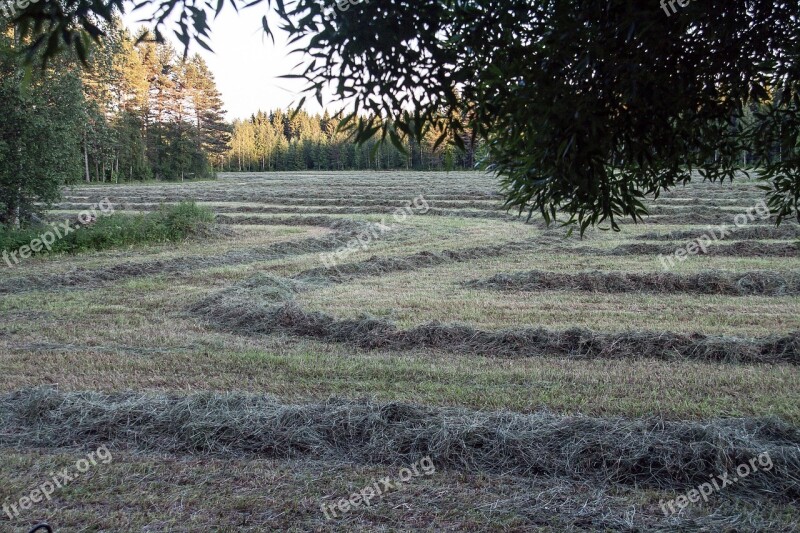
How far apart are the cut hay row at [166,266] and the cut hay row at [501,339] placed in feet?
15.4

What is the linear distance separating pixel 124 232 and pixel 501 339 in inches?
588

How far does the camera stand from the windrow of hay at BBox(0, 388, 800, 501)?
4.63m

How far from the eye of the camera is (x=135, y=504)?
4.27 meters

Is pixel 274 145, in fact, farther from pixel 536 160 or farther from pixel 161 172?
pixel 536 160

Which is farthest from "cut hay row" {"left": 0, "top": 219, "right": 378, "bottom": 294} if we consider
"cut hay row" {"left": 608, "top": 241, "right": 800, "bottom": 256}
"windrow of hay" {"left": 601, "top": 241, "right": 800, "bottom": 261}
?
"windrow of hay" {"left": 601, "top": 241, "right": 800, "bottom": 261}

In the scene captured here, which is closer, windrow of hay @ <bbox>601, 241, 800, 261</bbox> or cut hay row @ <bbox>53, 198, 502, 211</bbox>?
windrow of hay @ <bbox>601, 241, 800, 261</bbox>

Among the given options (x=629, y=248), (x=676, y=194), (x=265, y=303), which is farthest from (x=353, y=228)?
(x=676, y=194)

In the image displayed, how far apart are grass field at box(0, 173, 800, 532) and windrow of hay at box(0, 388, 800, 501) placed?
0.02 m

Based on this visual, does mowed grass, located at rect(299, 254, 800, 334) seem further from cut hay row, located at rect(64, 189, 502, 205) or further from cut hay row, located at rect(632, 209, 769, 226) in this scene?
cut hay row, located at rect(64, 189, 502, 205)

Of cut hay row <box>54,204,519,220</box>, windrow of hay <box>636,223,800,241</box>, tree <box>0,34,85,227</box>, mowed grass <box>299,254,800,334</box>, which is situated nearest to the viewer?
mowed grass <box>299,254,800,334</box>

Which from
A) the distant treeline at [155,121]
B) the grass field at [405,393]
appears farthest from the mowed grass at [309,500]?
the distant treeline at [155,121]

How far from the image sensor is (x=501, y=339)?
8.62 meters

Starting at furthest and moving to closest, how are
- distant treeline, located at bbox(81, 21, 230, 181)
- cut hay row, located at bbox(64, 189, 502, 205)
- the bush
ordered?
distant treeline, located at bbox(81, 21, 230, 181) < cut hay row, located at bbox(64, 189, 502, 205) < the bush

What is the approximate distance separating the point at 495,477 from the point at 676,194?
29.9 m
